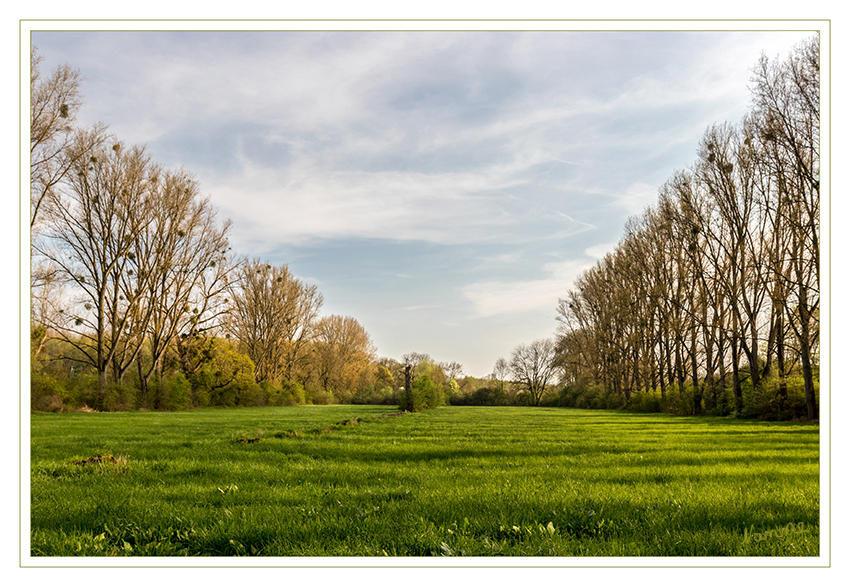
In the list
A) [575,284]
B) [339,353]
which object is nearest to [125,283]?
[339,353]

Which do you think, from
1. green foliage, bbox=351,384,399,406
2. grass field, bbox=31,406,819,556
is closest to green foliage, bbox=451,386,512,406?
green foliage, bbox=351,384,399,406

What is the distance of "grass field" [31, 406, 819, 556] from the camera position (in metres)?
3.57

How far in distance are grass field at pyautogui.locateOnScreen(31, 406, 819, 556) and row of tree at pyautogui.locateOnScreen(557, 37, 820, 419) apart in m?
5.77

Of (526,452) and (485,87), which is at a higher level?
(485,87)

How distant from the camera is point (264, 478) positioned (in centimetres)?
612

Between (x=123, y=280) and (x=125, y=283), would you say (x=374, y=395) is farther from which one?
(x=123, y=280)

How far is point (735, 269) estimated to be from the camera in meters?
23.5

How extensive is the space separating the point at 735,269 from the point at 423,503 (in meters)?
24.7

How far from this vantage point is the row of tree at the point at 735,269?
15.3 meters

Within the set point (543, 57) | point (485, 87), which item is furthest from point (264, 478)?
point (543, 57)

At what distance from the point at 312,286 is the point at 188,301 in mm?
18098

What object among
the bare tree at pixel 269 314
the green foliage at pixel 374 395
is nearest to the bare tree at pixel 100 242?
the bare tree at pixel 269 314
